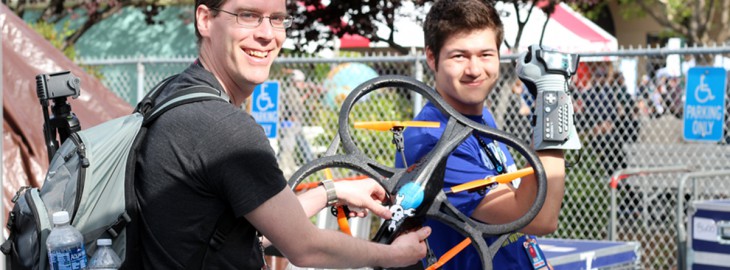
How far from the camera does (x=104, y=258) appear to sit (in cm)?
238

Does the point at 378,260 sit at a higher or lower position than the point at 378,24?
higher

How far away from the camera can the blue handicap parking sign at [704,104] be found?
7117mm

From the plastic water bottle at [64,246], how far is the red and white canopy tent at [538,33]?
29.6 feet

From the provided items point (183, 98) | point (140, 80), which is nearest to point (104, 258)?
point (183, 98)

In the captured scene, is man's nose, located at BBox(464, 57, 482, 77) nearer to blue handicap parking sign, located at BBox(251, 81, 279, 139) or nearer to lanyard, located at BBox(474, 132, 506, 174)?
lanyard, located at BBox(474, 132, 506, 174)

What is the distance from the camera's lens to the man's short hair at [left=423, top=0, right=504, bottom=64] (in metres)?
3.44

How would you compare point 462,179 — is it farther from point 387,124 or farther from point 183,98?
point 183,98

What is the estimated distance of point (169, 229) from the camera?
2443 mm

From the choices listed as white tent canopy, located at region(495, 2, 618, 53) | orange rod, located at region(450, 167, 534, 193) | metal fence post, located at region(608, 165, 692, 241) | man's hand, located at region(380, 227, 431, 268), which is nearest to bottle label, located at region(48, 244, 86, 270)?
man's hand, located at region(380, 227, 431, 268)

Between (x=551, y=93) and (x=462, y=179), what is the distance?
0.42m

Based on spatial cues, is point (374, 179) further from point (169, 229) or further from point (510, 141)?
point (169, 229)

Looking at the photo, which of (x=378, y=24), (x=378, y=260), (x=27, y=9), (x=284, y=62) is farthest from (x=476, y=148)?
(x=27, y=9)

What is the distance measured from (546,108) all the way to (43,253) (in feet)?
4.60

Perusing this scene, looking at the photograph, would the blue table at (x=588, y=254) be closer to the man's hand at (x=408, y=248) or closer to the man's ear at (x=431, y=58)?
the man's ear at (x=431, y=58)
